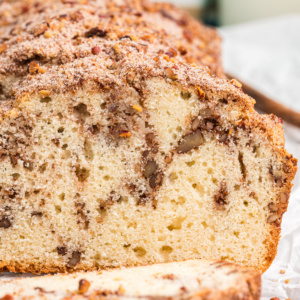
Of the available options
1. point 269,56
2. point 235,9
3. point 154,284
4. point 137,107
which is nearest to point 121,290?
point 154,284

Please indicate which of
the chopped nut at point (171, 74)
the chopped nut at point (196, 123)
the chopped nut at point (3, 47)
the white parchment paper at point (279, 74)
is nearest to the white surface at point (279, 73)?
the white parchment paper at point (279, 74)

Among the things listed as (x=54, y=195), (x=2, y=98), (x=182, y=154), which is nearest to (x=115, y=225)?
(x=54, y=195)

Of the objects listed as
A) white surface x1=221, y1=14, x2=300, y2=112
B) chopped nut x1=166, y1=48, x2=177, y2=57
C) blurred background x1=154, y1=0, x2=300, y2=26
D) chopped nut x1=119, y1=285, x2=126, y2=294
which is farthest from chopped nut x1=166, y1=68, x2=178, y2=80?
blurred background x1=154, y1=0, x2=300, y2=26

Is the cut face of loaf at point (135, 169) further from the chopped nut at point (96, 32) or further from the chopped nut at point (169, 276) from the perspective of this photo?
the chopped nut at point (169, 276)

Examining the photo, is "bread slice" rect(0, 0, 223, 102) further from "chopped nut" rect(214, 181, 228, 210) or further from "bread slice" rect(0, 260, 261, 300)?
"bread slice" rect(0, 260, 261, 300)

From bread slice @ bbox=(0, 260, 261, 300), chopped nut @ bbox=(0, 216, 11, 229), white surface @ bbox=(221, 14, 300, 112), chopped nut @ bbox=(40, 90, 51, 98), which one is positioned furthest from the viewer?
white surface @ bbox=(221, 14, 300, 112)

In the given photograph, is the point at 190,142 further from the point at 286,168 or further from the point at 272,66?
the point at 272,66

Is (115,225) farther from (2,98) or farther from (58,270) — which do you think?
(2,98)
